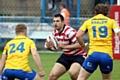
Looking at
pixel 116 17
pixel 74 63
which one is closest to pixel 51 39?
pixel 74 63

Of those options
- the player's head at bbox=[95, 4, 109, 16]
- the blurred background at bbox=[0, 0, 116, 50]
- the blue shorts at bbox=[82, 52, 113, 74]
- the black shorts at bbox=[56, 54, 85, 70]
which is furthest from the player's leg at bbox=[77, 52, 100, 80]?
the blurred background at bbox=[0, 0, 116, 50]

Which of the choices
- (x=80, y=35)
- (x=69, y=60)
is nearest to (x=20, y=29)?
(x=80, y=35)

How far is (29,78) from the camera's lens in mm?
8734

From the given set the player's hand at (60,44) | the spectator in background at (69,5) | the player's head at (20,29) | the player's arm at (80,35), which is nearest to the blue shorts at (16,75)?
the player's head at (20,29)

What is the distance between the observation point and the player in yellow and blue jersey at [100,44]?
29.8ft

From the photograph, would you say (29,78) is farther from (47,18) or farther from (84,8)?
(84,8)

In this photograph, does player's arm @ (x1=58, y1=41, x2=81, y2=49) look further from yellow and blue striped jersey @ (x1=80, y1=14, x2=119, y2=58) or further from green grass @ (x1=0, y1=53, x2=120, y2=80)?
green grass @ (x1=0, y1=53, x2=120, y2=80)

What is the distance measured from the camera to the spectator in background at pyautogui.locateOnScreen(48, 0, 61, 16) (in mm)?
21844

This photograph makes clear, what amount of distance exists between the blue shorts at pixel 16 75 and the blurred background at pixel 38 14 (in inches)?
417

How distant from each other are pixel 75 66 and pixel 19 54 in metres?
1.78

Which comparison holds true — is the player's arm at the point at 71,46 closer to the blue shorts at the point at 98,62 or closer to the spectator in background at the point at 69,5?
the blue shorts at the point at 98,62

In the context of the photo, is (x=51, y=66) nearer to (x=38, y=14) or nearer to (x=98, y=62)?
(x=98, y=62)

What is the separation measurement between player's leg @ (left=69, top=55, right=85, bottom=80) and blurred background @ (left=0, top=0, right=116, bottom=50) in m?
8.79

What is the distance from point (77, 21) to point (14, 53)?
11307mm
